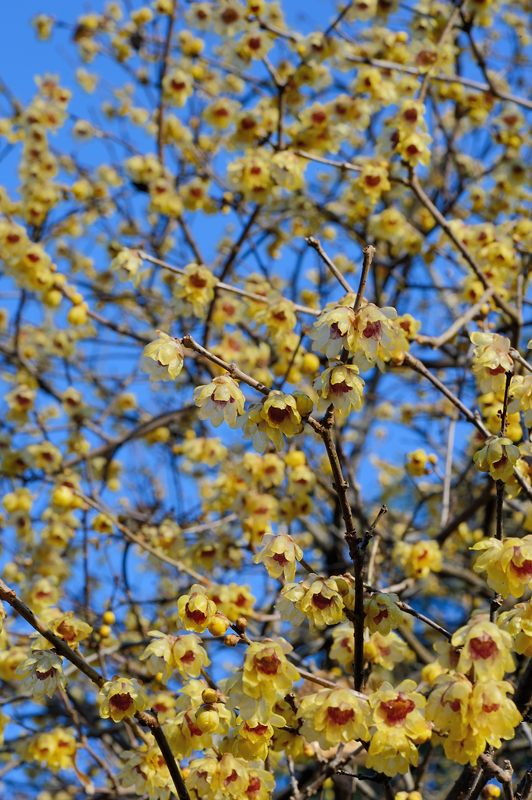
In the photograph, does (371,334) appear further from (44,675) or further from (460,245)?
(460,245)

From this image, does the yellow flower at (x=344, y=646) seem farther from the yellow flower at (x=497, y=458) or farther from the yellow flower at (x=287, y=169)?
the yellow flower at (x=287, y=169)

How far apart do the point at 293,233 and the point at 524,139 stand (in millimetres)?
1623

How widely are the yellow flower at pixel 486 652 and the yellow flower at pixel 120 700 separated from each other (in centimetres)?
77

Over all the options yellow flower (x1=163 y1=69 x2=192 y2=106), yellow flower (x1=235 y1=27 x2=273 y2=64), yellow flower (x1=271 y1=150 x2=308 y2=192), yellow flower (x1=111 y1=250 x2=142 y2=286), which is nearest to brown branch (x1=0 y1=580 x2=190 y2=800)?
yellow flower (x1=111 y1=250 x2=142 y2=286)

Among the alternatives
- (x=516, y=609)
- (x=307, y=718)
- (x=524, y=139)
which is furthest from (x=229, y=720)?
(x=524, y=139)

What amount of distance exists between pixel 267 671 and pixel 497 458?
0.73 metres

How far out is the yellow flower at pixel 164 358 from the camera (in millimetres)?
2223

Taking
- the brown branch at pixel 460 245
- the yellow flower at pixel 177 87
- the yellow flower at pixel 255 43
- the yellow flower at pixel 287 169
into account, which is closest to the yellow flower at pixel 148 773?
the brown branch at pixel 460 245

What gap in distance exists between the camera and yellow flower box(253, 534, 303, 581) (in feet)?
7.02

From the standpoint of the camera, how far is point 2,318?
703 centimetres

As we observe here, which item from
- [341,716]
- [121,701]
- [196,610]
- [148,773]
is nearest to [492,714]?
[341,716]

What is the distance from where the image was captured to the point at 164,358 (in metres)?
2.22

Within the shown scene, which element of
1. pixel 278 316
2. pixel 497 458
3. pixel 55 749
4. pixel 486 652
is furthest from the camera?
pixel 278 316

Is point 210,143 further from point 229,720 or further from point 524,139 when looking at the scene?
point 229,720
